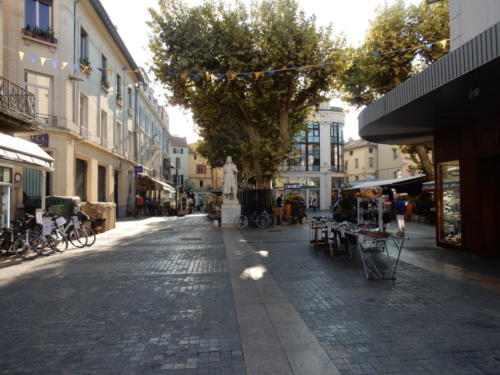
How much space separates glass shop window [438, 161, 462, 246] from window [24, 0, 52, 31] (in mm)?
16840

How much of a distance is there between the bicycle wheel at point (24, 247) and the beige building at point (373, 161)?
141 feet

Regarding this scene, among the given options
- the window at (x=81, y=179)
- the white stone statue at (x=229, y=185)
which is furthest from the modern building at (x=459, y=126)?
the window at (x=81, y=179)

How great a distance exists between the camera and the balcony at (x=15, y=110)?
11.0m

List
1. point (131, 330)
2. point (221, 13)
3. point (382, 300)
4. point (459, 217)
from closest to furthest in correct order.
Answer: point (131, 330) < point (382, 300) < point (459, 217) < point (221, 13)

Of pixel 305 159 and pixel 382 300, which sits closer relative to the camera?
pixel 382 300

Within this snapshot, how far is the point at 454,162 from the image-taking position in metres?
10.4

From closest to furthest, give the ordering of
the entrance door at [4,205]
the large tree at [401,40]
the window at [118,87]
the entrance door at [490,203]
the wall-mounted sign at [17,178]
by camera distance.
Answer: the entrance door at [490,203] → the entrance door at [4,205] → the wall-mounted sign at [17,178] → the large tree at [401,40] → the window at [118,87]

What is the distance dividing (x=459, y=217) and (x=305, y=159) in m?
39.8

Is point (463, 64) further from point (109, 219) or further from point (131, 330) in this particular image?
point (109, 219)

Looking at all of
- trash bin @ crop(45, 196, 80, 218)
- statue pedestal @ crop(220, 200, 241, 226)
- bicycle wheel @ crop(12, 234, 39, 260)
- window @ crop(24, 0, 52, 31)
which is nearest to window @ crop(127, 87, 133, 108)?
window @ crop(24, 0, 52, 31)

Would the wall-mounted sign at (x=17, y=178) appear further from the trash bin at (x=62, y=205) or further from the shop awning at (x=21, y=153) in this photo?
the shop awning at (x=21, y=153)

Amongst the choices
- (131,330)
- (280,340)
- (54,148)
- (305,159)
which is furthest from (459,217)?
(305,159)

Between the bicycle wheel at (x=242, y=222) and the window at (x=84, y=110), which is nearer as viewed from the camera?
the bicycle wheel at (x=242, y=222)

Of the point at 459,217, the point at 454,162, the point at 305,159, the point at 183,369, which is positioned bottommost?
the point at 183,369
